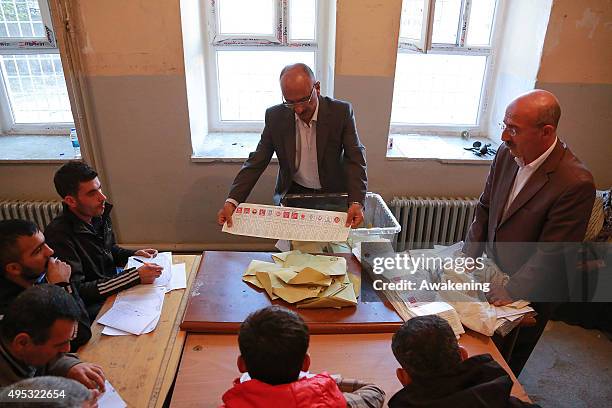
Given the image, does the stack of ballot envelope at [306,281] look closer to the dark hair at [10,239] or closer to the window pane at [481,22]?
the dark hair at [10,239]

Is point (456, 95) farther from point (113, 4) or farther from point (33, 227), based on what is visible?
point (33, 227)

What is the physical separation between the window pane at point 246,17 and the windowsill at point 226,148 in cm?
79

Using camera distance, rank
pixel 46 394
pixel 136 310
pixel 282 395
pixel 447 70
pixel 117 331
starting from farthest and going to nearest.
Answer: pixel 447 70 → pixel 136 310 → pixel 117 331 → pixel 282 395 → pixel 46 394

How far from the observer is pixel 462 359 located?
1.12 m

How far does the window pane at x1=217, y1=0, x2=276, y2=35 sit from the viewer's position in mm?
3135

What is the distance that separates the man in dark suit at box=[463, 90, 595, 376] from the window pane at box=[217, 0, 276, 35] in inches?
84.0

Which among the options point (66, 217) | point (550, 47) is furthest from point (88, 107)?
point (550, 47)

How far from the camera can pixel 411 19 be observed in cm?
296

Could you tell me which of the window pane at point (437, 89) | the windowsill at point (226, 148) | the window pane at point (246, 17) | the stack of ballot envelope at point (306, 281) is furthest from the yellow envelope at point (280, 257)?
the window pane at point (246, 17)

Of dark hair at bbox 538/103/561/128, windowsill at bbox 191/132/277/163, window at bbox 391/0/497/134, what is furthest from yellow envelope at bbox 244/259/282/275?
window at bbox 391/0/497/134

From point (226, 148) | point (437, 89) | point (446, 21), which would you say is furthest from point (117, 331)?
point (446, 21)

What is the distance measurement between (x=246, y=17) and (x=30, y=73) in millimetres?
1705

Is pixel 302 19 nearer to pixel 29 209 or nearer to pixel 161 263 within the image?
pixel 161 263

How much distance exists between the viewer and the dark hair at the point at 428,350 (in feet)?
3.50
